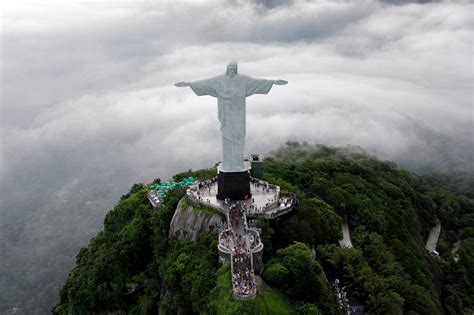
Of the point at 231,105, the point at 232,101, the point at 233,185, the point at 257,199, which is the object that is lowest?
the point at 257,199

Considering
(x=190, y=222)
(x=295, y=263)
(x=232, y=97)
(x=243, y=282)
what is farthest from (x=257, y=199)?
(x=243, y=282)

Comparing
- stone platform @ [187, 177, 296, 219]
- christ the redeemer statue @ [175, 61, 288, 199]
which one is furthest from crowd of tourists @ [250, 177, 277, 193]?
christ the redeemer statue @ [175, 61, 288, 199]

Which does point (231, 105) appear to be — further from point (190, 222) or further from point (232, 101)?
point (190, 222)

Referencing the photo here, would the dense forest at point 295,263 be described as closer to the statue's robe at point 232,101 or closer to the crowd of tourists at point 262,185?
the crowd of tourists at point 262,185

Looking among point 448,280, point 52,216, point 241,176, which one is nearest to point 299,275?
point 241,176

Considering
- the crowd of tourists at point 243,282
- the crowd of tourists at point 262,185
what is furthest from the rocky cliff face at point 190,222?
the crowd of tourists at point 262,185

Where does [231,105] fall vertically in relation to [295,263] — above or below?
above

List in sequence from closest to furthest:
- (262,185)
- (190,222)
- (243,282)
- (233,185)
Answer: (243,282) → (190,222) → (233,185) → (262,185)

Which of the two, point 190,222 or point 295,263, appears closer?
point 295,263
